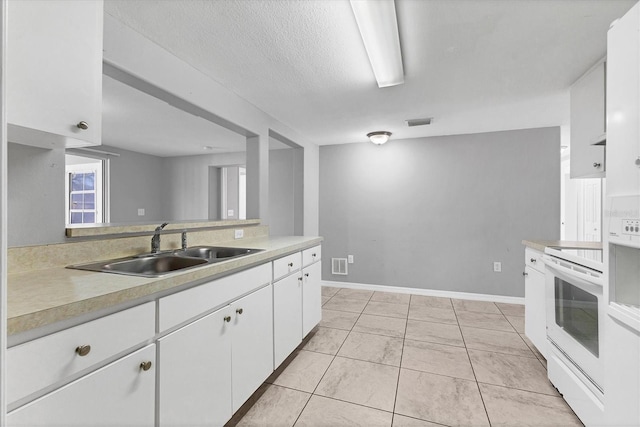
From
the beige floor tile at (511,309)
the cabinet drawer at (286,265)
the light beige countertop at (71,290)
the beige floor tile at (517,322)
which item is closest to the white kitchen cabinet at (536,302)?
the beige floor tile at (517,322)

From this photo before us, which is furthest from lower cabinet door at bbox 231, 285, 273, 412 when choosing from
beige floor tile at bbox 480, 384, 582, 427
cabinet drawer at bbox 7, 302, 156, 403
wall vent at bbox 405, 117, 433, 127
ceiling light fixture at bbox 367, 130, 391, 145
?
ceiling light fixture at bbox 367, 130, 391, 145

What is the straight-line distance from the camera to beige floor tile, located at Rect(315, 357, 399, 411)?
1.77m

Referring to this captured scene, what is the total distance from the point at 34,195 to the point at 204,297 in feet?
2.78

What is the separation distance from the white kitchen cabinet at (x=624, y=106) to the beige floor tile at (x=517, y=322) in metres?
2.17

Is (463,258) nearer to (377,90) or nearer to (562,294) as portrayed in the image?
(562,294)

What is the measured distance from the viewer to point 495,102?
2750 millimetres

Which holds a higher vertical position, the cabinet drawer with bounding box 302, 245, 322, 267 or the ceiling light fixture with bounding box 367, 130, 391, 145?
the ceiling light fixture with bounding box 367, 130, 391, 145

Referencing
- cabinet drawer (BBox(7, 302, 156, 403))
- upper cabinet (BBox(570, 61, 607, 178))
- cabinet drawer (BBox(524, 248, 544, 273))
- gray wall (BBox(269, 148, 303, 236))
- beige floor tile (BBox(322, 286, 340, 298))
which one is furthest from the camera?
gray wall (BBox(269, 148, 303, 236))

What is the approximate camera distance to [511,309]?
3.42 meters

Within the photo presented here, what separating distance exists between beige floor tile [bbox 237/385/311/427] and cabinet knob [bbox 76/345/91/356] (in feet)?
3.51

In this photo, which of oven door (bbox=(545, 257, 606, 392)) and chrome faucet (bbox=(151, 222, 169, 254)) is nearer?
oven door (bbox=(545, 257, 606, 392))

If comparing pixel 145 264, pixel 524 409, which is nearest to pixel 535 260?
pixel 524 409

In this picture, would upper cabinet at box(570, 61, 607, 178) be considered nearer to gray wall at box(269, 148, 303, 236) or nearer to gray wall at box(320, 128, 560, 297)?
gray wall at box(320, 128, 560, 297)

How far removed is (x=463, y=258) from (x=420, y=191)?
1062mm
